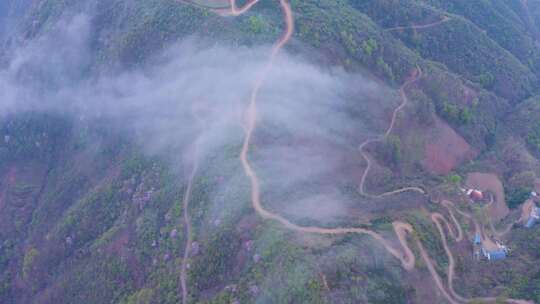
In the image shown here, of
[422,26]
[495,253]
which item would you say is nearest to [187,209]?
[495,253]

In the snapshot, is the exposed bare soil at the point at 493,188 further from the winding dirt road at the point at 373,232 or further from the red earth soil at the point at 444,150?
the winding dirt road at the point at 373,232

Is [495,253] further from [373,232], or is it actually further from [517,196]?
[373,232]

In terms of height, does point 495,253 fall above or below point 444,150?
above

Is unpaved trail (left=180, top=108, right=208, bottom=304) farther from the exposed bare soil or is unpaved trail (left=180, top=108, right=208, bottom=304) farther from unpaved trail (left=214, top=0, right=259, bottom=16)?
the exposed bare soil

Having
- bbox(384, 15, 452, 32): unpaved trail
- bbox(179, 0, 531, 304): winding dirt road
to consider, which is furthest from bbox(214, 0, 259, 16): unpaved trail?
bbox(384, 15, 452, 32): unpaved trail

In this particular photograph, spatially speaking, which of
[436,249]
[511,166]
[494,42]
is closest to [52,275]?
[436,249]

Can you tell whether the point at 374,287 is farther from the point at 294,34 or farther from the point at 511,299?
the point at 294,34

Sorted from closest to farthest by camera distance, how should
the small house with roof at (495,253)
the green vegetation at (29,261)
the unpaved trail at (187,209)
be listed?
the unpaved trail at (187,209) → the small house with roof at (495,253) → the green vegetation at (29,261)

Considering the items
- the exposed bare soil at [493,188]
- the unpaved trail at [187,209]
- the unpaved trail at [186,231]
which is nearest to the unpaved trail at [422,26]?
the exposed bare soil at [493,188]
